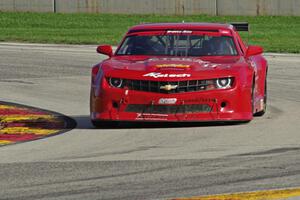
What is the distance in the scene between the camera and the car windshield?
1455 cm

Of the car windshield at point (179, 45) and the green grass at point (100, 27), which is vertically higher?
the car windshield at point (179, 45)

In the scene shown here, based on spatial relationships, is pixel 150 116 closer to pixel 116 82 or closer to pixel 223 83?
pixel 116 82

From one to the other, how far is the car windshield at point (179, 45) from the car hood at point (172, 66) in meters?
0.41

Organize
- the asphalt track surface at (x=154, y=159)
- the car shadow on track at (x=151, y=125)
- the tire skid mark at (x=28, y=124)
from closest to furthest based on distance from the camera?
1. the asphalt track surface at (x=154, y=159)
2. the tire skid mark at (x=28, y=124)
3. the car shadow on track at (x=151, y=125)

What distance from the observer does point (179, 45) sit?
14.6 metres

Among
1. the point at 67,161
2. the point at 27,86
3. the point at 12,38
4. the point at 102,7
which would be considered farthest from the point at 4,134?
the point at 102,7

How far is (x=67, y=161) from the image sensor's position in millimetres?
10398

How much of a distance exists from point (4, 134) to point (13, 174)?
138 inches

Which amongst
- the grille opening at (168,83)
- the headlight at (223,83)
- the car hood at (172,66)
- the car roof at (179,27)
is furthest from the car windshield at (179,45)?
the grille opening at (168,83)

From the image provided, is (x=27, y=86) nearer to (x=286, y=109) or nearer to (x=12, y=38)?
(x=286, y=109)

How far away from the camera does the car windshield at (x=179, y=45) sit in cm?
1455

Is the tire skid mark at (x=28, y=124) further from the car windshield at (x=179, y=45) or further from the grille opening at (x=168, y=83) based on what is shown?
the car windshield at (x=179, y=45)

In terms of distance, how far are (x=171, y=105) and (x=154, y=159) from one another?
2748mm

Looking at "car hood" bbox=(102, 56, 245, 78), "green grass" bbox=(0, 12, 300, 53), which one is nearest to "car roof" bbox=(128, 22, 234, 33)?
"car hood" bbox=(102, 56, 245, 78)
